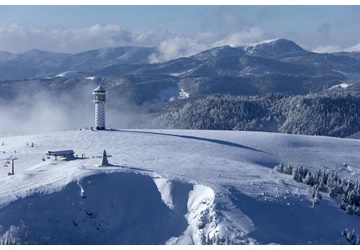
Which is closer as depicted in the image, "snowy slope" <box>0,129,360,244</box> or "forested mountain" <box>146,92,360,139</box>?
"snowy slope" <box>0,129,360,244</box>

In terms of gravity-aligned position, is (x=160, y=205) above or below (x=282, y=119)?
above

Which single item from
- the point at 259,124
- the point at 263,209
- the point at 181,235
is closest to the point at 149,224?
the point at 181,235

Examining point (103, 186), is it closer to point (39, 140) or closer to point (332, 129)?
point (39, 140)

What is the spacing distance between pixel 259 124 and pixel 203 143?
111980mm

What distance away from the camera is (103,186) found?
165ft

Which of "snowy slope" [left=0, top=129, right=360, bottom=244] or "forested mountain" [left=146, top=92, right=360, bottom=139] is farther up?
"snowy slope" [left=0, top=129, right=360, bottom=244]

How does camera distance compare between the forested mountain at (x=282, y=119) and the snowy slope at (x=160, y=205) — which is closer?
the snowy slope at (x=160, y=205)

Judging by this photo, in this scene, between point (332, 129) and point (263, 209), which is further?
point (332, 129)

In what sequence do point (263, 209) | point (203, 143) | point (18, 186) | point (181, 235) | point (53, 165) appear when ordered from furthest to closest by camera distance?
point (203, 143)
point (53, 165)
point (18, 186)
point (263, 209)
point (181, 235)

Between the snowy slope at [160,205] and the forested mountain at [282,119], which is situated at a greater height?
the snowy slope at [160,205]

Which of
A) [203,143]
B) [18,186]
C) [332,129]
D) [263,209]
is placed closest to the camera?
[263,209]

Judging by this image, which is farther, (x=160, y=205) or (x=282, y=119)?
(x=282, y=119)

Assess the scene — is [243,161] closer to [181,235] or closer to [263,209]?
[263,209]

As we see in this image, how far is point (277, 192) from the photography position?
5184 centimetres
